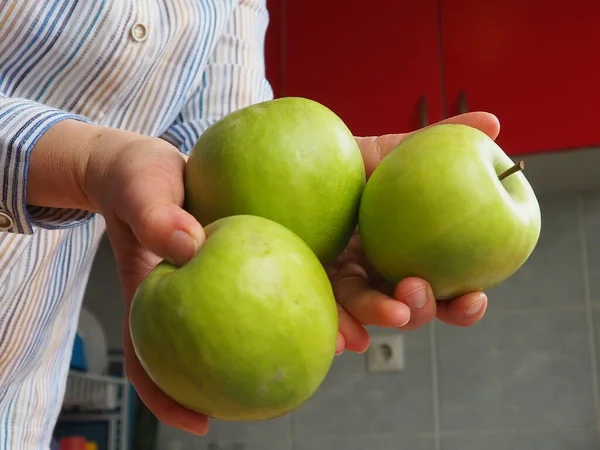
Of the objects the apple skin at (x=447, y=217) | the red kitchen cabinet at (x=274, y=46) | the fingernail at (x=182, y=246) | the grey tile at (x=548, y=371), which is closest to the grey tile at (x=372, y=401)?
the grey tile at (x=548, y=371)

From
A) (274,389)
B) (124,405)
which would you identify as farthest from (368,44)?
(274,389)

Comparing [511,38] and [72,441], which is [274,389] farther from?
[72,441]

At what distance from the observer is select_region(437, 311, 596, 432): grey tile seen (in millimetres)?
1626

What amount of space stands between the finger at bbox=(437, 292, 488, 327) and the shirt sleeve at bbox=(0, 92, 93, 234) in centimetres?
32

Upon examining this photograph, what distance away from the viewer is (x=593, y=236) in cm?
168

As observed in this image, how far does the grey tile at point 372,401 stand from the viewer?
5.69 ft

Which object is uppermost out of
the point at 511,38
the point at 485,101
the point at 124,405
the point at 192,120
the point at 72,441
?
the point at 192,120

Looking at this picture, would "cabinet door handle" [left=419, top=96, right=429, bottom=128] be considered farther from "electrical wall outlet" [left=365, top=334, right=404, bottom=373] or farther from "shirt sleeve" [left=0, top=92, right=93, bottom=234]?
"shirt sleeve" [left=0, top=92, right=93, bottom=234]

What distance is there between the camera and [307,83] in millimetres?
1654

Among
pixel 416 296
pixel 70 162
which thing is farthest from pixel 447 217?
pixel 70 162

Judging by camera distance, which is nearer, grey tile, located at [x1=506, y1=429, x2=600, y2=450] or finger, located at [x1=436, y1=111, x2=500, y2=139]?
finger, located at [x1=436, y1=111, x2=500, y2=139]

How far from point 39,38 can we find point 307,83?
0.94 m

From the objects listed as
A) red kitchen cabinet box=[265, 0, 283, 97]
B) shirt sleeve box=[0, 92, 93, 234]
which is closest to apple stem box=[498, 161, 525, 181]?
shirt sleeve box=[0, 92, 93, 234]

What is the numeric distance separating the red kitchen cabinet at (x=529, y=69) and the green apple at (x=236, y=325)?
111 cm
